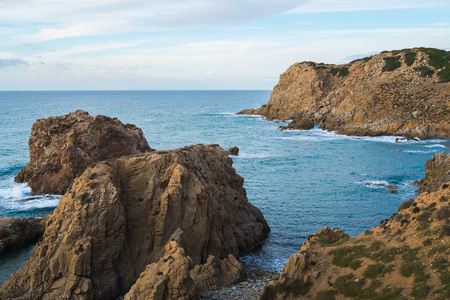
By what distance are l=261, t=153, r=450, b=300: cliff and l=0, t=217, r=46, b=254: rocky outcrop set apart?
74.8 feet

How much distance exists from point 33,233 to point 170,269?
67.1ft

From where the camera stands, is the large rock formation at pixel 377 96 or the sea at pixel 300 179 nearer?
the sea at pixel 300 179

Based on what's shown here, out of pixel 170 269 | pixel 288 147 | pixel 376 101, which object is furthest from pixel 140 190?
pixel 376 101

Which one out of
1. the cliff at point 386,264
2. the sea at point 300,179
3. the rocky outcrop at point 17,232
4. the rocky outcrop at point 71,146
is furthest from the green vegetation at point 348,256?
the rocky outcrop at point 71,146

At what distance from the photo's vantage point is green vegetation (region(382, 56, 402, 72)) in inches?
4675

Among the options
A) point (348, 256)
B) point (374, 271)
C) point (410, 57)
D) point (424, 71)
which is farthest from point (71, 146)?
point (410, 57)

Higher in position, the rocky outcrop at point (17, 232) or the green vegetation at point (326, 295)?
the green vegetation at point (326, 295)

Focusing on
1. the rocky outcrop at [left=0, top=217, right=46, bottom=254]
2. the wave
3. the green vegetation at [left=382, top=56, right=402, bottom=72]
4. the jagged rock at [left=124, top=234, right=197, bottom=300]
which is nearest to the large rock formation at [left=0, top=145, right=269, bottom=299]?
the jagged rock at [left=124, top=234, right=197, bottom=300]

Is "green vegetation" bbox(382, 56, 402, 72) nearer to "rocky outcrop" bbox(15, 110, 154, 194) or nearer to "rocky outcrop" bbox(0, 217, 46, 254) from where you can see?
"rocky outcrop" bbox(15, 110, 154, 194)

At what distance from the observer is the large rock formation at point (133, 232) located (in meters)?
22.7

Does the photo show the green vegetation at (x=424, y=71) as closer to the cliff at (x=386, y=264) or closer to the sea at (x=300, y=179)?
the sea at (x=300, y=179)

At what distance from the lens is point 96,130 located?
51.8m

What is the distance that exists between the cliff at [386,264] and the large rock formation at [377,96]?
74219 mm

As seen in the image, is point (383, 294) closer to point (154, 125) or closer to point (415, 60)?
point (415, 60)
